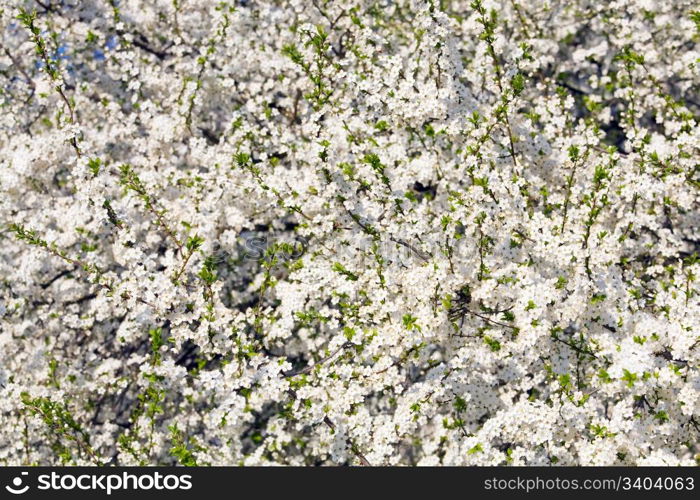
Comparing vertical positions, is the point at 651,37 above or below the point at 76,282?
above

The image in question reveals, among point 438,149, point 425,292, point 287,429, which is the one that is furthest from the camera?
point 287,429

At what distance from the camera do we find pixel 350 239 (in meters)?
6.76

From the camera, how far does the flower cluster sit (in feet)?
20.1

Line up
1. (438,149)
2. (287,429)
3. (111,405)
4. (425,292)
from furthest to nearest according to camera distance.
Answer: (111,405)
(287,429)
(438,149)
(425,292)

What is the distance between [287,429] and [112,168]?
15.1 feet

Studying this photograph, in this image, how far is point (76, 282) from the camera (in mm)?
8953

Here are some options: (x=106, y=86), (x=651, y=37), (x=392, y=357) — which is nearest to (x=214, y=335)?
(x=392, y=357)

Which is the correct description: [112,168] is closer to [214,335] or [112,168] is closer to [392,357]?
[214,335]

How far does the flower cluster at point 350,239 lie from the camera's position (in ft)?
20.1

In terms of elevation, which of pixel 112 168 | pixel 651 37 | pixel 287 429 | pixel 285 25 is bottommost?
pixel 287 429

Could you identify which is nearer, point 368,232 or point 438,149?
point 368,232
